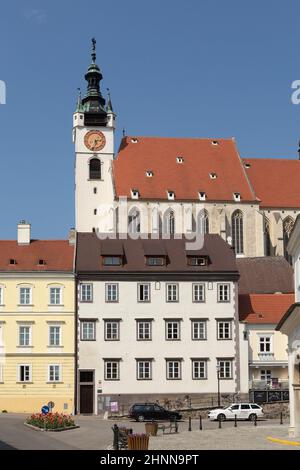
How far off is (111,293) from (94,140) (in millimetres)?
52819

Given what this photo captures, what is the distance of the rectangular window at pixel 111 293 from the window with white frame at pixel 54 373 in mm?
5725

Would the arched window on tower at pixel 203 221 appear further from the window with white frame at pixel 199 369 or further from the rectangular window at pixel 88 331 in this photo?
the rectangular window at pixel 88 331

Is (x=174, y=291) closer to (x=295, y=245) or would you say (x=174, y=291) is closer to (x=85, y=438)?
(x=85, y=438)

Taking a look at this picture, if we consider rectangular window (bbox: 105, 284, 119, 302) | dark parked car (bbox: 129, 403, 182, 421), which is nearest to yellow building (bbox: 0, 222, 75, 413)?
rectangular window (bbox: 105, 284, 119, 302)

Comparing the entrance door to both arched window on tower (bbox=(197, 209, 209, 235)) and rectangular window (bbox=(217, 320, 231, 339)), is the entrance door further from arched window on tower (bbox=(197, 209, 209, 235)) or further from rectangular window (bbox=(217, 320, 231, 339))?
arched window on tower (bbox=(197, 209, 209, 235))

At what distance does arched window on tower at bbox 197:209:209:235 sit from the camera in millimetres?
102938

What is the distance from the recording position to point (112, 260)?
61.3 metres

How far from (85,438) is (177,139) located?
259ft

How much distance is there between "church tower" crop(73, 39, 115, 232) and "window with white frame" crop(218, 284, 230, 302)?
45.2m

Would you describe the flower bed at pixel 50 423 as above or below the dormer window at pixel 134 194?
below

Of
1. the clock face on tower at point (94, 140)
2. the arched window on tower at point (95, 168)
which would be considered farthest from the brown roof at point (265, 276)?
the clock face on tower at point (94, 140)

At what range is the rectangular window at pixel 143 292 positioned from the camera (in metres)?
60.2
